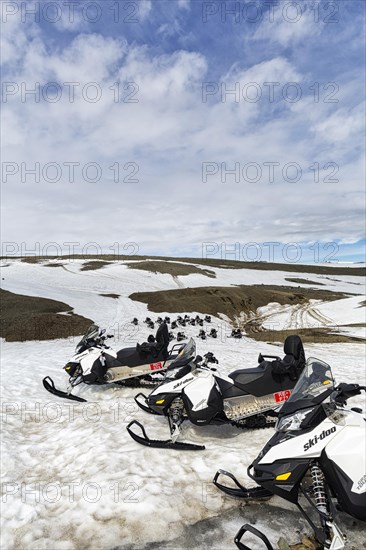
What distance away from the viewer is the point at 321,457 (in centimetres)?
377

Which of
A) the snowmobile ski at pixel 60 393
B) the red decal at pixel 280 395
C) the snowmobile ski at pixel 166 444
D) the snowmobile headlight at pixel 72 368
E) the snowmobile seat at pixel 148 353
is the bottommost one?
the snowmobile ski at pixel 60 393

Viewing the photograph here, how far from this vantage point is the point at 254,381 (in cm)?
645

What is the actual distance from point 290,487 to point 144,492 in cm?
208

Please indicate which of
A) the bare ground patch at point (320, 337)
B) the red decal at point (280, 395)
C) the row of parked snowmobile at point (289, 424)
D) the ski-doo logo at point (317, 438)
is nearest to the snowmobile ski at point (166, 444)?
the row of parked snowmobile at point (289, 424)

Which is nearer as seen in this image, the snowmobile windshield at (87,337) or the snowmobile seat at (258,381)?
the snowmobile seat at (258,381)

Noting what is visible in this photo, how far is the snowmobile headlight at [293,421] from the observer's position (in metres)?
3.97

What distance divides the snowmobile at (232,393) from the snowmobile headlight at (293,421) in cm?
229

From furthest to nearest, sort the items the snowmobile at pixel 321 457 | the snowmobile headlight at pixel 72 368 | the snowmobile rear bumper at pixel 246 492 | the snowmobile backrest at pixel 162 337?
the snowmobile headlight at pixel 72 368 → the snowmobile backrest at pixel 162 337 → the snowmobile rear bumper at pixel 246 492 → the snowmobile at pixel 321 457

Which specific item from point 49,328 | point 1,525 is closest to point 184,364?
point 1,525

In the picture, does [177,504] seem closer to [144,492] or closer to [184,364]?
[144,492]

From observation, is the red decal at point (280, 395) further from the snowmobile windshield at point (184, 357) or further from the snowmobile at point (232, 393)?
the snowmobile windshield at point (184, 357)

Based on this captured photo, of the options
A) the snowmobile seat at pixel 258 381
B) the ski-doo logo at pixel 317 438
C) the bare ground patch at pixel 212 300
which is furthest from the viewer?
the bare ground patch at pixel 212 300

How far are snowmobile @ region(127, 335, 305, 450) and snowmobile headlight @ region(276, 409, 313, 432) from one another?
7.51 feet

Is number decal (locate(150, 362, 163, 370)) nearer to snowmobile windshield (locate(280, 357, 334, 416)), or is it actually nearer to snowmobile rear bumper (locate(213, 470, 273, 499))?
snowmobile rear bumper (locate(213, 470, 273, 499))
